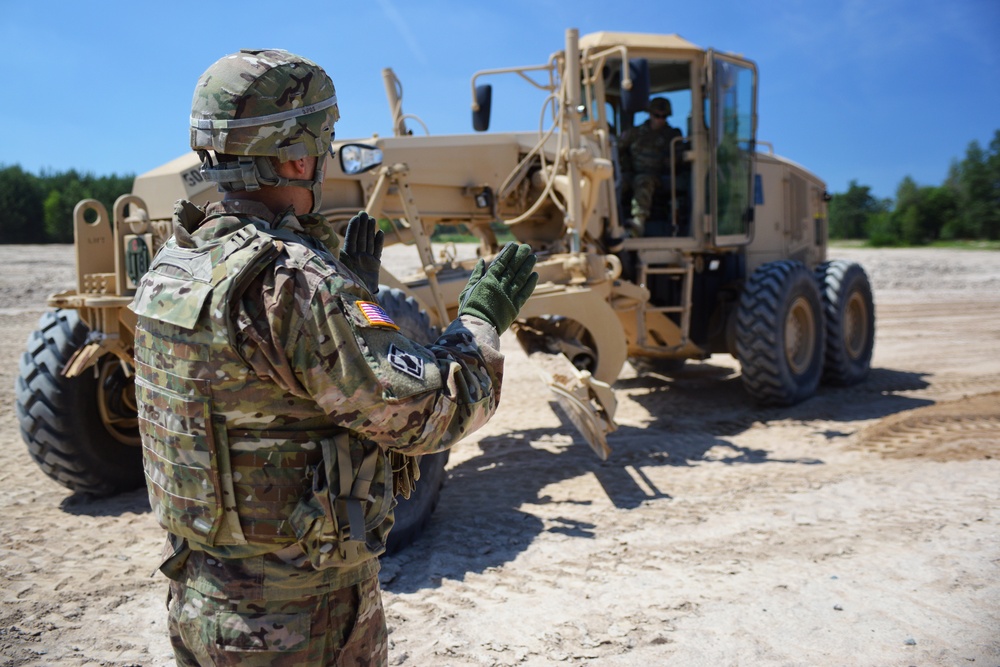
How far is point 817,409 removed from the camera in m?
7.22

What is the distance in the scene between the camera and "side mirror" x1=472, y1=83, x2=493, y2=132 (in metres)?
6.66

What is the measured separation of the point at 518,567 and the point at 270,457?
96.9 inches

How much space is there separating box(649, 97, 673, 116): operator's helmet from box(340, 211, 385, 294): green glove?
215 inches

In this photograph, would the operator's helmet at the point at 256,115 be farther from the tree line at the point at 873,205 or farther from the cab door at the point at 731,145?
the tree line at the point at 873,205

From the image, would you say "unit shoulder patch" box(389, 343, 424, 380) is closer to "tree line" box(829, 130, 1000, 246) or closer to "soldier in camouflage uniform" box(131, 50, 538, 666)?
"soldier in camouflage uniform" box(131, 50, 538, 666)

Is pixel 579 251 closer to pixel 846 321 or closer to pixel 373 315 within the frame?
pixel 846 321

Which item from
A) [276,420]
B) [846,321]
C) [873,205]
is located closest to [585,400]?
[276,420]

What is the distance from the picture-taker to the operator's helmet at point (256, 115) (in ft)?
5.66

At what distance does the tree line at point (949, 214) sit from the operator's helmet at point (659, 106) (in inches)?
1212

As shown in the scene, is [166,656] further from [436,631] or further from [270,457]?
[270,457]

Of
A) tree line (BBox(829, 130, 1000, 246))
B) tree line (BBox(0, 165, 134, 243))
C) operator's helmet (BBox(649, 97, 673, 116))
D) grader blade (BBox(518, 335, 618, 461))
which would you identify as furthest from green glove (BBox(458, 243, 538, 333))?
tree line (BBox(829, 130, 1000, 246))

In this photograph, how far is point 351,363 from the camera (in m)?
1.58

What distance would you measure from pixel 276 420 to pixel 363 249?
0.58 m

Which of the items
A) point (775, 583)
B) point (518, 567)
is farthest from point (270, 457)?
point (775, 583)
